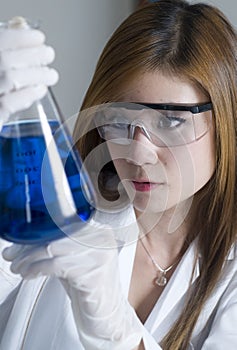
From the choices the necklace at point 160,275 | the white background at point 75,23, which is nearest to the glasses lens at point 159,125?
the necklace at point 160,275

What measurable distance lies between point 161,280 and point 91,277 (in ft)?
1.38

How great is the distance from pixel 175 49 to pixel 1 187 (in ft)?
1.85

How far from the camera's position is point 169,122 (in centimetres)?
105

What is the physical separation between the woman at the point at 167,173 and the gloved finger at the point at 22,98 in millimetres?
327

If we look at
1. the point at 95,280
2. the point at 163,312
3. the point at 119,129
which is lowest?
the point at 163,312

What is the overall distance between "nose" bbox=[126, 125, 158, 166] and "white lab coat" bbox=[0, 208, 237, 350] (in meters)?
0.14

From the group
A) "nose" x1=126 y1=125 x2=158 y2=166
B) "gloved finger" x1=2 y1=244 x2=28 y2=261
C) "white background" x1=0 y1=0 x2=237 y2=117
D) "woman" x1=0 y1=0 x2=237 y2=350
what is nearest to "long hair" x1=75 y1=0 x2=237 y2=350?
"woman" x1=0 y1=0 x2=237 y2=350

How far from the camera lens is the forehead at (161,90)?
106cm

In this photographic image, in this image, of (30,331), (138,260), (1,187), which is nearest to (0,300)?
(30,331)

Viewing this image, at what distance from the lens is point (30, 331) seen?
1.13 m

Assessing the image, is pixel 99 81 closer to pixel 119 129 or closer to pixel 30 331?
pixel 119 129

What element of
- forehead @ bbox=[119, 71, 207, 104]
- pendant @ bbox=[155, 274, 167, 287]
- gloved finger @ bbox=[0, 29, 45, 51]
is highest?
gloved finger @ bbox=[0, 29, 45, 51]

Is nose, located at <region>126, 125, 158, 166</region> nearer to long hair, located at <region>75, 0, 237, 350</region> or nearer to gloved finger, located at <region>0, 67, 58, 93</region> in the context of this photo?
long hair, located at <region>75, 0, 237, 350</region>

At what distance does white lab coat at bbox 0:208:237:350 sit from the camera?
111 centimetres
